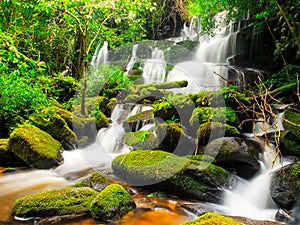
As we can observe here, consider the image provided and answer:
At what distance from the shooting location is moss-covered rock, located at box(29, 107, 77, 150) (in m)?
6.68

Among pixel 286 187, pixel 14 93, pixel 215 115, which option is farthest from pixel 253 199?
pixel 14 93

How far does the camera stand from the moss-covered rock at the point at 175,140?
5.70 meters

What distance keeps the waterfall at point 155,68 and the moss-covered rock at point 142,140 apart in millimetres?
5237

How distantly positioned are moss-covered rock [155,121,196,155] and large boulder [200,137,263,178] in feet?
2.48

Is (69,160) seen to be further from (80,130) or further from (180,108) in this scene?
(180,108)

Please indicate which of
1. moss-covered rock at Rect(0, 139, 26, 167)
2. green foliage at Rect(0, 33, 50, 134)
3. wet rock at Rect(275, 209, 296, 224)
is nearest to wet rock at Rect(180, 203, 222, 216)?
wet rock at Rect(275, 209, 296, 224)

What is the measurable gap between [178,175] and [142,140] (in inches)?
77.3

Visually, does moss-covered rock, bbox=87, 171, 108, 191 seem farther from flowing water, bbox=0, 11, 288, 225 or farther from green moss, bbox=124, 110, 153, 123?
green moss, bbox=124, 110, 153, 123

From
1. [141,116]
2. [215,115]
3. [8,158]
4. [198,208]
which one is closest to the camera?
[198,208]

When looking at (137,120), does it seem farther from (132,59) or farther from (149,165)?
(132,59)

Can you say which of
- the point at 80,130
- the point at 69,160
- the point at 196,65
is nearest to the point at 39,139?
the point at 69,160

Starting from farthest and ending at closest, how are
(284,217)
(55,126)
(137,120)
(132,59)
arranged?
(132,59) < (137,120) < (55,126) < (284,217)

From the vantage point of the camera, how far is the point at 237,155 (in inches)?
190

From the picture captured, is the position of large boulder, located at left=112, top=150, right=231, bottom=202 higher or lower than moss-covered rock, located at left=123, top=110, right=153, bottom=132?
lower
